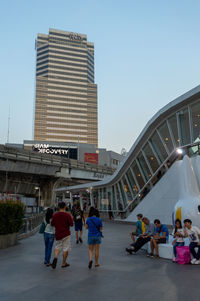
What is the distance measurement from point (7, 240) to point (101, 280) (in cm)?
692

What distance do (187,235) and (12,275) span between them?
5055 mm

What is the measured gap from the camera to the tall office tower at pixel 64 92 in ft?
509

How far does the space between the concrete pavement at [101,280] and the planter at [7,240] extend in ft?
8.42

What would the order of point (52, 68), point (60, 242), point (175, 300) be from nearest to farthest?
point (175, 300) < point (60, 242) < point (52, 68)

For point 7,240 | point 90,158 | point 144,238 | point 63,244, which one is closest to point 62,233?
point 63,244

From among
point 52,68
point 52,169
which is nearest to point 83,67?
point 52,68

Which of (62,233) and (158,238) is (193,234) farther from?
(62,233)

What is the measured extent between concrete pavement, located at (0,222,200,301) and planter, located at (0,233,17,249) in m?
2.57

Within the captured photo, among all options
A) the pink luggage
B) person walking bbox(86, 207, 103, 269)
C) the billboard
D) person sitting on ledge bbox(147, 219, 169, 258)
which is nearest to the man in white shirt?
the pink luggage

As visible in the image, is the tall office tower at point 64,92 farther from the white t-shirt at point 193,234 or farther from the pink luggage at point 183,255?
the pink luggage at point 183,255

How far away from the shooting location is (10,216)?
12.0 metres

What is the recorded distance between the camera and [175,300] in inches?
197

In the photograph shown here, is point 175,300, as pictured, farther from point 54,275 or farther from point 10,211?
point 10,211

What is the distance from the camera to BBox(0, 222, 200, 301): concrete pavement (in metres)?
5.30
